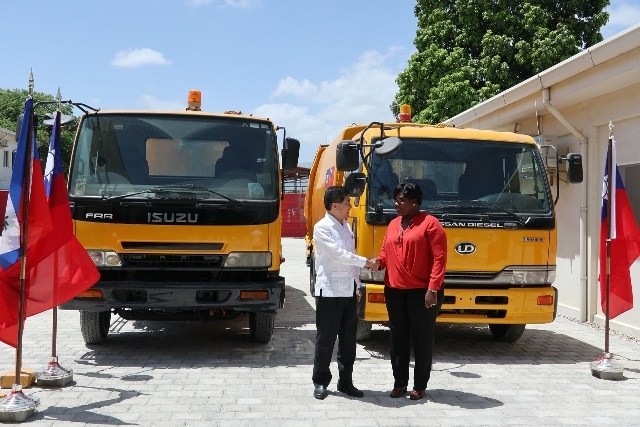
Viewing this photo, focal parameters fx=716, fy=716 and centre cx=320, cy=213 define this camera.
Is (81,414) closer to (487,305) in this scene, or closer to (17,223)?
(17,223)

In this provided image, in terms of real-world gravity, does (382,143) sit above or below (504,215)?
above

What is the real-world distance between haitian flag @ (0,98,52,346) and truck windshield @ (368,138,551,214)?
10.6ft

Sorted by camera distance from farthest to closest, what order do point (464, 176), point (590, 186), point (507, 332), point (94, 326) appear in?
point (590, 186)
point (507, 332)
point (94, 326)
point (464, 176)

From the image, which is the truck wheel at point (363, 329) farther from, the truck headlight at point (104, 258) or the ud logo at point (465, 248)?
the truck headlight at point (104, 258)

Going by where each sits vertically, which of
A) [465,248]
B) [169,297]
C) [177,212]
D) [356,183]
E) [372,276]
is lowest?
[169,297]

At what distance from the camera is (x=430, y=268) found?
577cm

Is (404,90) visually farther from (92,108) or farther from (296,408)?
(296,408)

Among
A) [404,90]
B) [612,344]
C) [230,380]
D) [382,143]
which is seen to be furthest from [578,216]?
[404,90]

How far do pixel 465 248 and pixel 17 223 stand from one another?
164 inches

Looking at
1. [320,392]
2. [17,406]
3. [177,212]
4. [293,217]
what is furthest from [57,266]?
[293,217]

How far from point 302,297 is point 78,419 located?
7.89 m

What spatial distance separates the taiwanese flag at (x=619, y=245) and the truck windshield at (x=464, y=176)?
25.3 inches

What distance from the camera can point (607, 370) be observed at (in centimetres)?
671

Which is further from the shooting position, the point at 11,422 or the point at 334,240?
the point at 334,240
